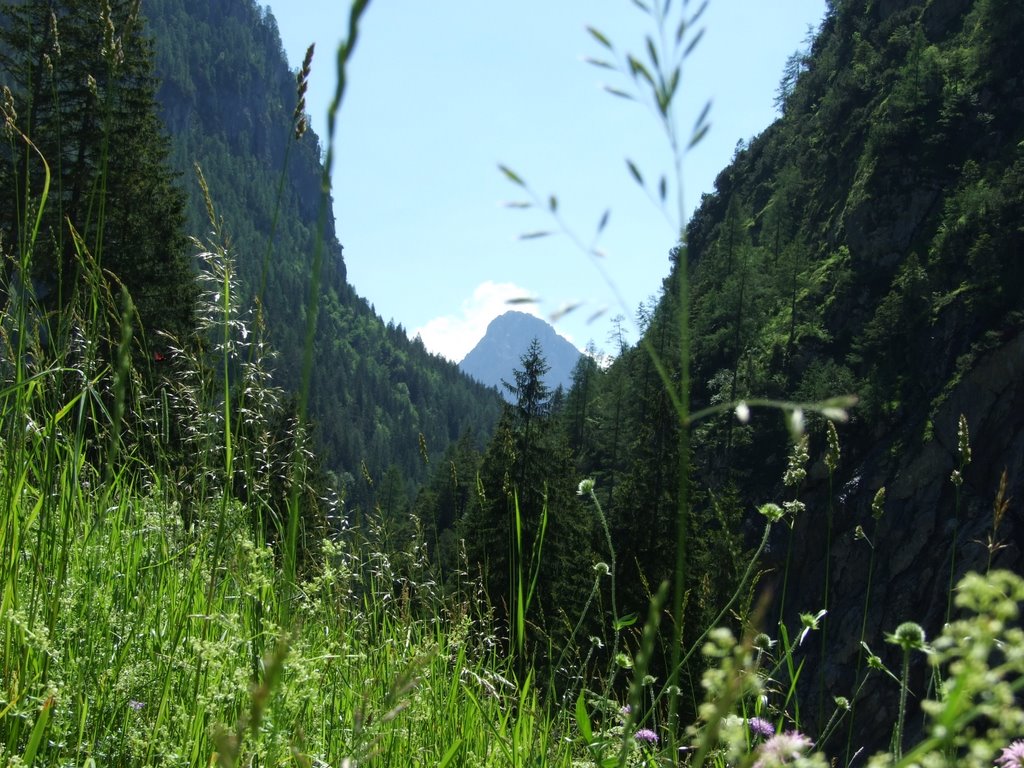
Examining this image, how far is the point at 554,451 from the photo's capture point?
25344 millimetres

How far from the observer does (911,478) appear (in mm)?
39125

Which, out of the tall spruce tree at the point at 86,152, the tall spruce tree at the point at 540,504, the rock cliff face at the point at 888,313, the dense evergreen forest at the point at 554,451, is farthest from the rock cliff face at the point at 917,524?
the tall spruce tree at the point at 86,152

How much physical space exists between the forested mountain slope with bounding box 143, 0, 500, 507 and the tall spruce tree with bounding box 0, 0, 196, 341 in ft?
389

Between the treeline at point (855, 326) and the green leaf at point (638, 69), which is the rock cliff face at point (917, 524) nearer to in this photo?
the treeline at point (855, 326)

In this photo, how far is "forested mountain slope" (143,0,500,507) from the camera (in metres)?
142

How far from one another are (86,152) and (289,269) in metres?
158

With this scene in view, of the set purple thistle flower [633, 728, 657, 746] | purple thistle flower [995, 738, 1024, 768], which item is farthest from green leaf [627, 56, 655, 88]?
purple thistle flower [633, 728, 657, 746]

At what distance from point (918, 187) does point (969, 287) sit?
501 inches

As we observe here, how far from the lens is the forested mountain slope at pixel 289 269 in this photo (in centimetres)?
14238

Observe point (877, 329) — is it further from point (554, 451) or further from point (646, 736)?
point (646, 736)

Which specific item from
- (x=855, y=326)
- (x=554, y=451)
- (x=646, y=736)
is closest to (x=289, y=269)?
(x=855, y=326)

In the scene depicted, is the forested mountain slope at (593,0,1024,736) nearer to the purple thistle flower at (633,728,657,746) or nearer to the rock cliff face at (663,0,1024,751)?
the rock cliff face at (663,0,1024,751)

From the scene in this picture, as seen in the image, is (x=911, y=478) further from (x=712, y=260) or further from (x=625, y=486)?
(x=712, y=260)

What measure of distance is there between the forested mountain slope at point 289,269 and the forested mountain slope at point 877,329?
79.6m
